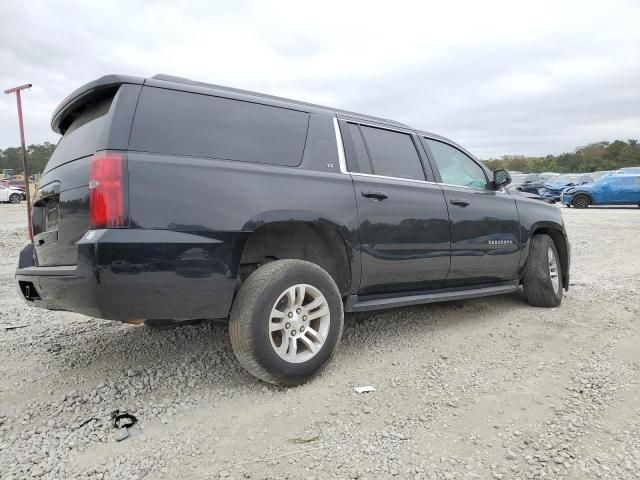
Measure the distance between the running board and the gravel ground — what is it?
0.29 metres

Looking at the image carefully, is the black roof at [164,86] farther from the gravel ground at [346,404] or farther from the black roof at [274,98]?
the gravel ground at [346,404]

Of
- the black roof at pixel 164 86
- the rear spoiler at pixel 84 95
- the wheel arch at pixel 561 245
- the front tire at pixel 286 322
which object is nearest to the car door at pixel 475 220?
the wheel arch at pixel 561 245

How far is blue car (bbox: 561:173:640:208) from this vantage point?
62.0ft

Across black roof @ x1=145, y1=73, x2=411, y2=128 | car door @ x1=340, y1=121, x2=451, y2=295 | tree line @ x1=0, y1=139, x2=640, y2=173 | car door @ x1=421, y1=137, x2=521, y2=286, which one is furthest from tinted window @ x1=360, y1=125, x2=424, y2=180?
A: tree line @ x1=0, y1=139, x2=640, y2=173

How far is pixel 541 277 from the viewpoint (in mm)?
4660

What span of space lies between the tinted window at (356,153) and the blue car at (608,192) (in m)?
19.4

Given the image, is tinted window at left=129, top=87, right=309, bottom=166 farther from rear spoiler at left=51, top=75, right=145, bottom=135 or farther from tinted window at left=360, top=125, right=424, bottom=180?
tinted window at left=360, top=125, right=424, bottom=180

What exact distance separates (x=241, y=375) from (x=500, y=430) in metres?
1.54

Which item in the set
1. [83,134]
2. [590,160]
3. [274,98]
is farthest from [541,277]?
[590,160]

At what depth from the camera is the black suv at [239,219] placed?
2.41 metres

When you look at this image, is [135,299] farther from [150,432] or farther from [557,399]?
[557,399]

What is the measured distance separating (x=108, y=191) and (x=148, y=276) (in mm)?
462

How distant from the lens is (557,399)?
271 centimetres

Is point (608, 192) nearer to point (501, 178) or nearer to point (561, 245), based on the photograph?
point (561, 245)
